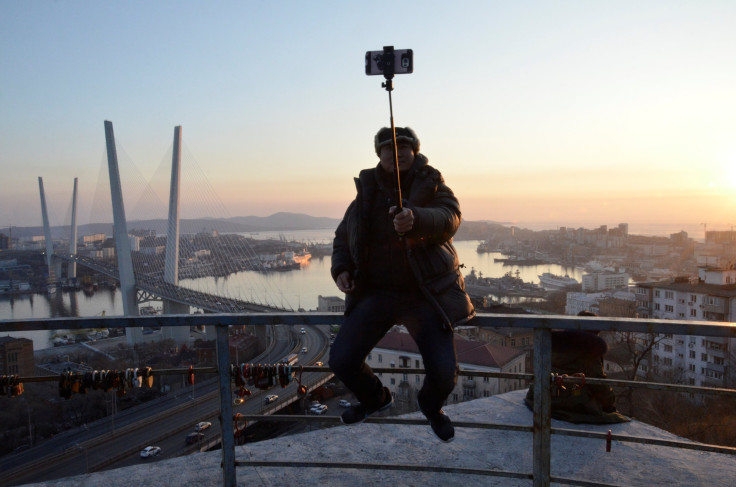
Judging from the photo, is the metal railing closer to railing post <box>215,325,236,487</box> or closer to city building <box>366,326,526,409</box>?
railing post <box>215,325,236,487</box>

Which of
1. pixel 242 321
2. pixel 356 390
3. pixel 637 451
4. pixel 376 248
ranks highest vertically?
pixel 376 248

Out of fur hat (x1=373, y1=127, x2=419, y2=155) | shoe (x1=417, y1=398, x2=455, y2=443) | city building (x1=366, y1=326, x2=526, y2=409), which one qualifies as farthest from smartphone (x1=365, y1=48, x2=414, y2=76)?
city building (x1=366, y1=326, x2=526, y2=409)

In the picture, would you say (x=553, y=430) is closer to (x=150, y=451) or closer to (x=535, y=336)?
(x=535, y=336)

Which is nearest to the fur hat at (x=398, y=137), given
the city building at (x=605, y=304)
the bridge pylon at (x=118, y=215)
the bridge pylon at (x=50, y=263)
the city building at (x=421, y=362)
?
the city building at (x=421, y=362)

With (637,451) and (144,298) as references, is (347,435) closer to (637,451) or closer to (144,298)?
(637,451)

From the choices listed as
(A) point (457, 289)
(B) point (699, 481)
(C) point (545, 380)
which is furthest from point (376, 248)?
(B) point (699, 481)

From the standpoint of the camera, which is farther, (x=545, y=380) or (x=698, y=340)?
(x=698, y=340)

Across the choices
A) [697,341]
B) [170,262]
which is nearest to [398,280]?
[697,341]

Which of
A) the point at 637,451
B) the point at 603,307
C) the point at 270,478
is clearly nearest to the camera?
the point at 270,478
